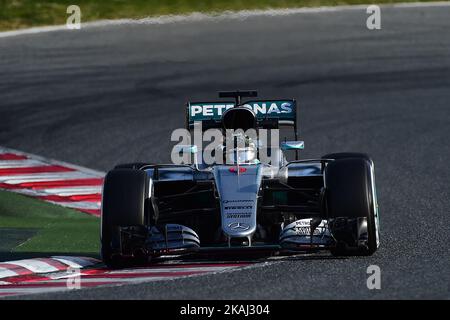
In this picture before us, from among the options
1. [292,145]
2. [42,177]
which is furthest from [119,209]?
[42,177]

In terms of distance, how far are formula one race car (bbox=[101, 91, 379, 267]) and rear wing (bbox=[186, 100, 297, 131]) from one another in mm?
410

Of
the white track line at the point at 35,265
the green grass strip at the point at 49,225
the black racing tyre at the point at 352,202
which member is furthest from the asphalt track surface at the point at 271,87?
the white track line at the point at 35,265

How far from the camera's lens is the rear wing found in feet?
40.8

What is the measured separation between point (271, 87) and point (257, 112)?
296 inches

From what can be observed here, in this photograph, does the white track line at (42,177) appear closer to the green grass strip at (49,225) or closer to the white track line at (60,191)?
the white track line at (60,191)

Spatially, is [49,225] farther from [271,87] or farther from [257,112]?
[271,87]

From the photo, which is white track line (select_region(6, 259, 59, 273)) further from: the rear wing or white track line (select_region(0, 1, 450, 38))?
white track line (select_region(0, 1, 450, 38))

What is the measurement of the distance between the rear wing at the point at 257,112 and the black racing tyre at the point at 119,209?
1.69 meters

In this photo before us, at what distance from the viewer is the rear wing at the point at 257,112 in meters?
12.4

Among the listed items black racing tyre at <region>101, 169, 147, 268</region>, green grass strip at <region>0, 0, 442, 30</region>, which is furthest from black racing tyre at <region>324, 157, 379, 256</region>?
green grass strip at <region>0, 0, 442, 30</region>
